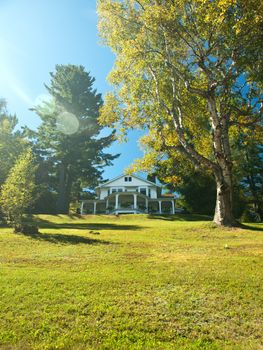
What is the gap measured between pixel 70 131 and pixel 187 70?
956 inches

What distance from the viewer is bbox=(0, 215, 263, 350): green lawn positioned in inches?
205

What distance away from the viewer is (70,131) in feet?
134

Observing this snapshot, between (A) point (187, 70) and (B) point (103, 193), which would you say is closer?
(A) point (187, 70)

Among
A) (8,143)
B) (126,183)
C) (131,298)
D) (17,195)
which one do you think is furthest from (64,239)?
(126,183)

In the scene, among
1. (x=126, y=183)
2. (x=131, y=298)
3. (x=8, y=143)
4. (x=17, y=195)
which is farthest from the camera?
(x=126, y=183)

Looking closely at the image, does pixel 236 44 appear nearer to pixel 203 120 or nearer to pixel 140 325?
pixel 203 120

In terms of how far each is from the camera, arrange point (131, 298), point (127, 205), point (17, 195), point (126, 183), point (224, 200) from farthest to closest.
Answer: point (126, 183) → point (127, 205) → point (224, 200) → point (17, 195) → point (131, 298)

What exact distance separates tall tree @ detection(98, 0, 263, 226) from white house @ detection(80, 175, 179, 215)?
21.7 meters

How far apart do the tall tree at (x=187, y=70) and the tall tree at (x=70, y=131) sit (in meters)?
20.6

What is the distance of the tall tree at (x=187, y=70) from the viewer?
1617 centimetres

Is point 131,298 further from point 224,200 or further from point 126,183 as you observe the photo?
point 126,183

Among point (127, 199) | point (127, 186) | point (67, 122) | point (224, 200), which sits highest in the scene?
point (67, 122)

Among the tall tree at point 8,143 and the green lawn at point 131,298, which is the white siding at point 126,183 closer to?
the tall tree at point 8,143

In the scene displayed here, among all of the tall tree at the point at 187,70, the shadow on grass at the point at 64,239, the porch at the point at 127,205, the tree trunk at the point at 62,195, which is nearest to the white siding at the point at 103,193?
the porch at the point at 127,205
